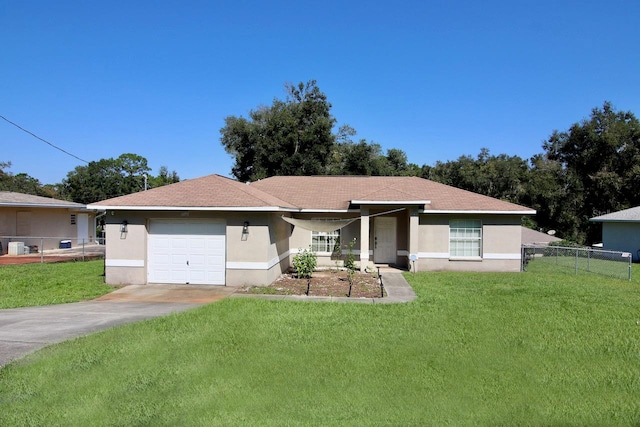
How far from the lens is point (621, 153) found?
34.6 m

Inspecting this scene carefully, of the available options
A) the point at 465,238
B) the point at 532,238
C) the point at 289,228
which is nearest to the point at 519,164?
the point at 532,238

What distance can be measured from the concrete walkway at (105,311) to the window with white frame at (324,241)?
5.14 meters

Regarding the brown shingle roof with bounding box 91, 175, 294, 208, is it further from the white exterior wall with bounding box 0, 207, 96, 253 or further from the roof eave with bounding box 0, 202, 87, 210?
the white exterior wall with bounding box 0, 207, 96, 253

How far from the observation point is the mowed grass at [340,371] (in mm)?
4617

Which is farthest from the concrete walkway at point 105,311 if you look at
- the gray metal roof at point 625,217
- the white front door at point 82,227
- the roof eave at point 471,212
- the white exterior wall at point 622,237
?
the white exterior wall at point 622,237

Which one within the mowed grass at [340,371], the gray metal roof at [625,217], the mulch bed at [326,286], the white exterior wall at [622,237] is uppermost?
the gray metal roof at [625,217]

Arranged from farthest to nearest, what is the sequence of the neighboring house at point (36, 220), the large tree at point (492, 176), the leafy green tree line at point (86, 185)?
the leafy green tree line at point (86, 185)
the large tree at point (492, 176)
the neighboring house at point (36, 220)

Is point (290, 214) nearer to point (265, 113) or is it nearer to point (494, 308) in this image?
point (494, 308)

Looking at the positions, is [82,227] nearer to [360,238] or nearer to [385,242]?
[360,238]

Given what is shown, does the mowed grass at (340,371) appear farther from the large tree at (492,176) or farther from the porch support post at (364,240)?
the large tree at (492,176)

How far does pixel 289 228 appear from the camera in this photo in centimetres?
1795

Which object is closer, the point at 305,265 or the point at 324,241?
the point at 305,265

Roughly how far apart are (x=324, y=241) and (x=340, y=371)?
12914mm

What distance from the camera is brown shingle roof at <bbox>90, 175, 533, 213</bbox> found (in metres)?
13.3
